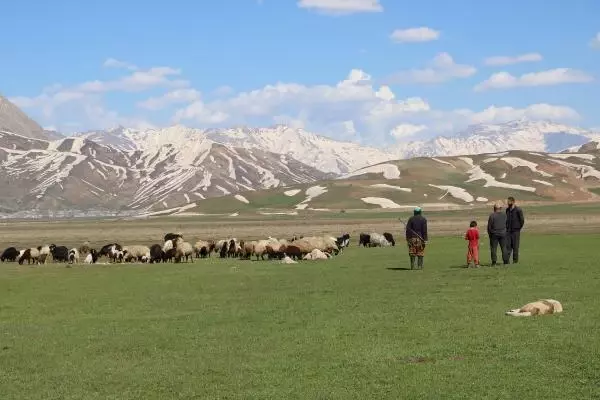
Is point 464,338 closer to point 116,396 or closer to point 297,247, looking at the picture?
point 116,396

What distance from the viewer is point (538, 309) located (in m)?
19.1

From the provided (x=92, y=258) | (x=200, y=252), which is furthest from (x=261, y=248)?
(x=92, y=258)

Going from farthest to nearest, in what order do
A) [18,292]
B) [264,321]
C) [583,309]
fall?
[18,292]
[264,321]
[583,309]

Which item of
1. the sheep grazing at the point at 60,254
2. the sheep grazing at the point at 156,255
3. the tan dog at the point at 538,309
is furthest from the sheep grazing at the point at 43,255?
the tan dog at the point at 538,309

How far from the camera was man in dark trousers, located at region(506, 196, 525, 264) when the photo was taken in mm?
32062

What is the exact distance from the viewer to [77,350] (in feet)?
59.5

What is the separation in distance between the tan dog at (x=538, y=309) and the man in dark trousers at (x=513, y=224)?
12808 mm

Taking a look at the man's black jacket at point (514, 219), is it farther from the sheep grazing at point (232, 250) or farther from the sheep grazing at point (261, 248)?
the sheep grazing at point (232, 250)

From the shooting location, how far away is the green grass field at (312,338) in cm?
1378

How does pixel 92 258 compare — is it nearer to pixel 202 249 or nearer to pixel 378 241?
pixel 202 249

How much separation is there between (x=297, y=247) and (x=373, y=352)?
2936cm

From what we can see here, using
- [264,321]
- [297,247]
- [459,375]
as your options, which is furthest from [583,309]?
[297,247]

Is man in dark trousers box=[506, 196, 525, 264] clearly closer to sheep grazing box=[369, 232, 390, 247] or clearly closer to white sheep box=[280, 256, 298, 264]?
white sheep box=[280, 256, 298, 264]

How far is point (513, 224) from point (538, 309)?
13700 mm
